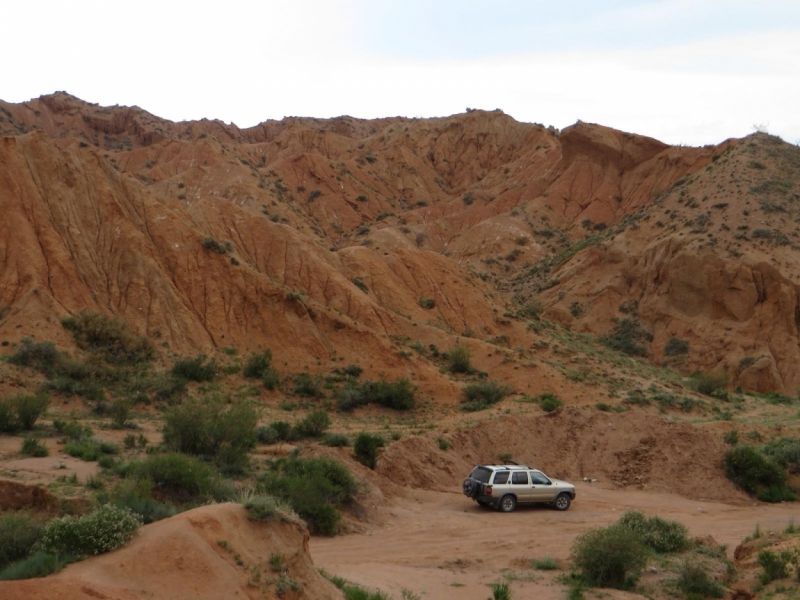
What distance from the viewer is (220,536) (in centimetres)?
955

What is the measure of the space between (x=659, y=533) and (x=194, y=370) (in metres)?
18.7

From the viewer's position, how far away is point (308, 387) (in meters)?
30.6

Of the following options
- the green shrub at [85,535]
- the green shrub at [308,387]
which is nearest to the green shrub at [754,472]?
the green shrub at [308,387]

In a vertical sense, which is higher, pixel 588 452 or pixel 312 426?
pixel 312 426

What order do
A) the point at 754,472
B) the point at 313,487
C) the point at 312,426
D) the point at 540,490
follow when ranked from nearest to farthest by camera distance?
the point at 313,487 → the point at 540,490 → the point at 754,472 → the point at 312,426

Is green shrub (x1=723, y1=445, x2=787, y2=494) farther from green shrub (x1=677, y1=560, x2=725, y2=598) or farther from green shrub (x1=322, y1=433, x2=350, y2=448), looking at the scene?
green shrub (x1=322, y1=433, x2=350, y2=448)

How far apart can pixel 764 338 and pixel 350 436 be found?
32741mm

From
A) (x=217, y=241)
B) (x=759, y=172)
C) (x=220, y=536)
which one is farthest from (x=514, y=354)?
(x=759, y=172)

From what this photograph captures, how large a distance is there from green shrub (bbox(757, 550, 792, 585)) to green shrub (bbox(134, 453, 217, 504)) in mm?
9599

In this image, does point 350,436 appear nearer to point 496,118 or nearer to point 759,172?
point 759,172

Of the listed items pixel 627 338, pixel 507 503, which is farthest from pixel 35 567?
pixel 627 338

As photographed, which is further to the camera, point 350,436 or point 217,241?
point 217,241

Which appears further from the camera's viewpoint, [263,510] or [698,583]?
[698,583]

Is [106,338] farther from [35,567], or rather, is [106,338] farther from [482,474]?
[35,567]
